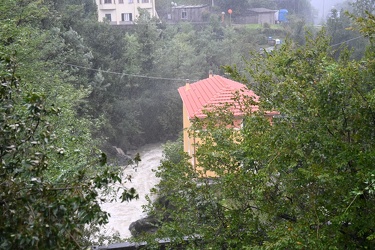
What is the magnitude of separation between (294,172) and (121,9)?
1151 inches

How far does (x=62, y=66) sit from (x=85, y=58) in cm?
288

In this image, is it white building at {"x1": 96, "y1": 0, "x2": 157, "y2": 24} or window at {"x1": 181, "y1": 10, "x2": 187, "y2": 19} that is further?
window at {"x1": 181, "y1": 10, "x2": 187, "y2": 19}

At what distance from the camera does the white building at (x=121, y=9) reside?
31.1 m

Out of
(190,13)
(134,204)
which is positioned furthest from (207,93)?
(190,13)

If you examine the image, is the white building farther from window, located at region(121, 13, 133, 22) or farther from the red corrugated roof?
the red corrugated roof

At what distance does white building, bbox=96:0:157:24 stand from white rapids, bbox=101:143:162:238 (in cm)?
1215

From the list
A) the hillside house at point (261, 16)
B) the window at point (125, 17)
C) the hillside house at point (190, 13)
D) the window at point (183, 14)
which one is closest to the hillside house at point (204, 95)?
the window at point (125, 17)

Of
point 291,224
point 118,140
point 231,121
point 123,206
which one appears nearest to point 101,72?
point 118,140

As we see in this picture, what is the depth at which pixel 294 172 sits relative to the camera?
170 inches

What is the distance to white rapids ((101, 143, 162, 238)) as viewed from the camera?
49.1 feet

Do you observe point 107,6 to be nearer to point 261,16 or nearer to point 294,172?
point 261,16

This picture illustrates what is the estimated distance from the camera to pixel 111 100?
939 inches

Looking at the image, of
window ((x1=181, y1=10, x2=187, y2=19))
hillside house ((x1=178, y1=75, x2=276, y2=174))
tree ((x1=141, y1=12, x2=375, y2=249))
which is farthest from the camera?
window ((x1=181, y1=10, x2=187, y2=19))

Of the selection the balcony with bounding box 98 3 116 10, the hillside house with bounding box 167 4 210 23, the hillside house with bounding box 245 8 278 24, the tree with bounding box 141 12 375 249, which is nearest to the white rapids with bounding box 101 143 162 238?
the tree with bounding box 141 12 375 249
